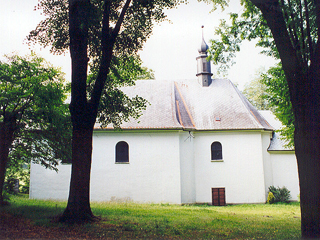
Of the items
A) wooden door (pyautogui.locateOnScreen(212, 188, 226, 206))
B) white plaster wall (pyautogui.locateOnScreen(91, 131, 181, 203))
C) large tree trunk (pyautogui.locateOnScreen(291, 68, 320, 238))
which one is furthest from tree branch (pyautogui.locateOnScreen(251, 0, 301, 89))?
wooden door (pyautogui.locateOnScreen(212, 188, 226, 206))

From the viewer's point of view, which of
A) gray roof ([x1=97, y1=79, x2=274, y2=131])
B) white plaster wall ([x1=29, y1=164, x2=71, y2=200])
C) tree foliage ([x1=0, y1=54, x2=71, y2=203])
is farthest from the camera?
gray roof ([x1=97, y1=79, x2=274, y2=131])

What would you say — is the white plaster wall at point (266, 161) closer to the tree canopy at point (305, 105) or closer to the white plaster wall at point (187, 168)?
the white plaster wall at point (187, 168)

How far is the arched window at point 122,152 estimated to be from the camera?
1942 cm

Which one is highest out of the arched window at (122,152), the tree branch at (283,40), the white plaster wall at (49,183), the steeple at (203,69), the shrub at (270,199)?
the steeple at (203,69)

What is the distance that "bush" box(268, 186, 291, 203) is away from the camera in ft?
64.8

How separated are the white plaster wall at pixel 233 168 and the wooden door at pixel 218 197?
25 cm

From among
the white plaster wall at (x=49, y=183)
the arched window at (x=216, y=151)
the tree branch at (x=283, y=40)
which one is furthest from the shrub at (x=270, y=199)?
the tree branch at (x=283, y=40)

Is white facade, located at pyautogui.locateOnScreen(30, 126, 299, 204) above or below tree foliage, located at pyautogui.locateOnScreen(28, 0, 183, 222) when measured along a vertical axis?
below

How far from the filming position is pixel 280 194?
65.3 ft

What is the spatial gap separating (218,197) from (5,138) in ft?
45.9

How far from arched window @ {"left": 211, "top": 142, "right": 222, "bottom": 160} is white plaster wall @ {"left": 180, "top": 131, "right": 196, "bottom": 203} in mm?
1483

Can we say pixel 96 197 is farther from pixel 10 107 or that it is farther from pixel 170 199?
pixel 10 107

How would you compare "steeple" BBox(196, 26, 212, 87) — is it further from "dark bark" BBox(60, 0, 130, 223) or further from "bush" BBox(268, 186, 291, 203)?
"dark bark" BBox(60, 0, 130, 223)

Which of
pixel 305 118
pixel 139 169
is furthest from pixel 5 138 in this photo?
pixel 305 118
